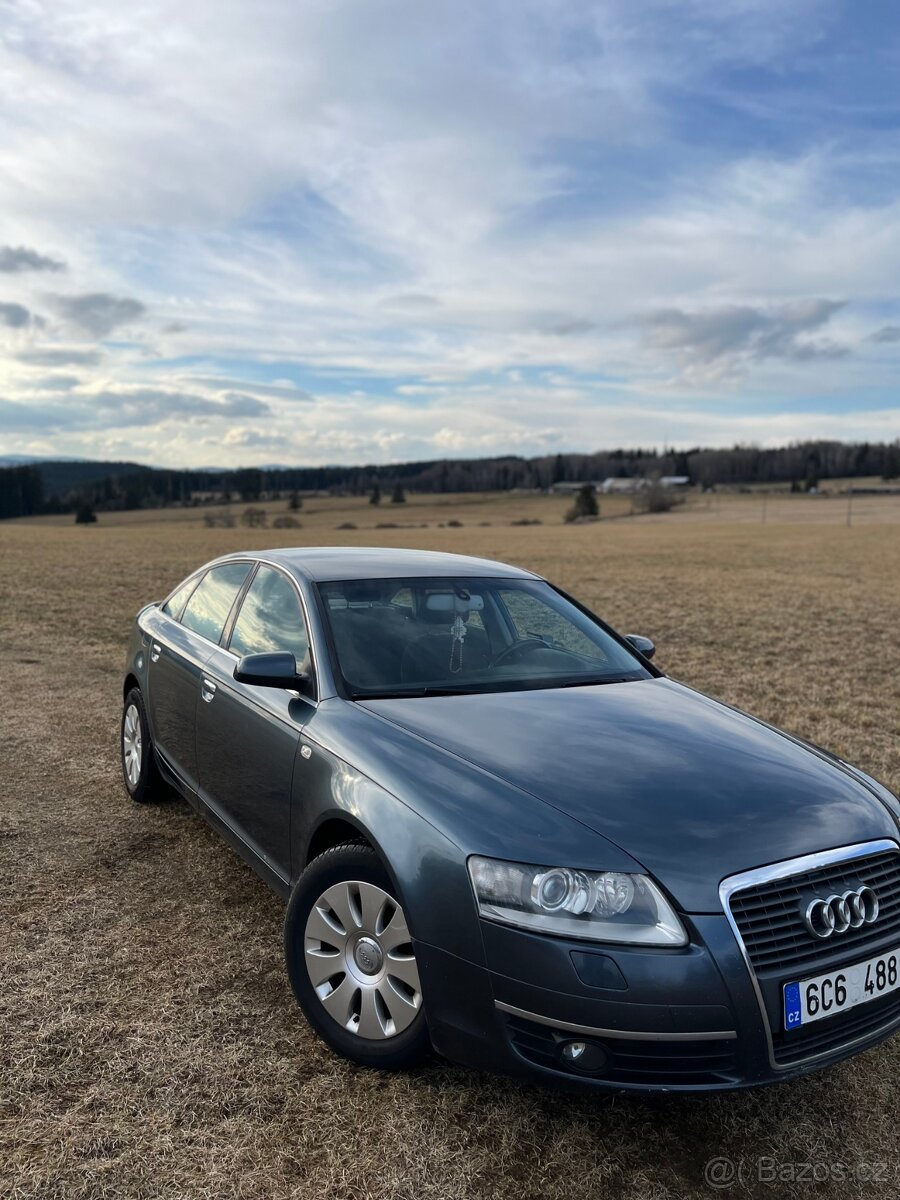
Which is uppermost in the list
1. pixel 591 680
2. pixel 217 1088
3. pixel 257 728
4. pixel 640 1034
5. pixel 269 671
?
pixel 269 671

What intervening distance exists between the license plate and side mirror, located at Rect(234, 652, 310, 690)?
182 centimetres

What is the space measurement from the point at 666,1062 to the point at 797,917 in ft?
1.62

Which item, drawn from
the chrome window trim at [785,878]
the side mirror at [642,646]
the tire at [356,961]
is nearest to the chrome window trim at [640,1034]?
the chrome window trim at [785,878]

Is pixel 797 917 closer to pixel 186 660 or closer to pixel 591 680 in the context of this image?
pixel 591 680

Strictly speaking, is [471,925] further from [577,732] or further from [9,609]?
[9,609]

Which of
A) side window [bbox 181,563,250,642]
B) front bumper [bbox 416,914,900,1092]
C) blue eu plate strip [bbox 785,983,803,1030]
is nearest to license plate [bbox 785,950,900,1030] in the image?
blue eu plate strip [bbox 785,983,803,1030]

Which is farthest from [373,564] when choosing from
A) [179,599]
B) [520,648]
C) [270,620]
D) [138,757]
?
[138,757]

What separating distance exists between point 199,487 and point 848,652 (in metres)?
96.9

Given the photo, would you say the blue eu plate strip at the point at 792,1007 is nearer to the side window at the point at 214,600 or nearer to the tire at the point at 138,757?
the side window at the point at 214,600

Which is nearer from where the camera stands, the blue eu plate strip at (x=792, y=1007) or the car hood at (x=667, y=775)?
the blue eu plate strip at (x=792, y=1007)

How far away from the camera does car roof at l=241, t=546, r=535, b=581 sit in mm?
3891

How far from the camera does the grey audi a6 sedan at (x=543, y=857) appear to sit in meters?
2.21

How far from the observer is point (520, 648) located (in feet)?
12.7

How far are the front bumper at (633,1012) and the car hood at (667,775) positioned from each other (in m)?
0.17
